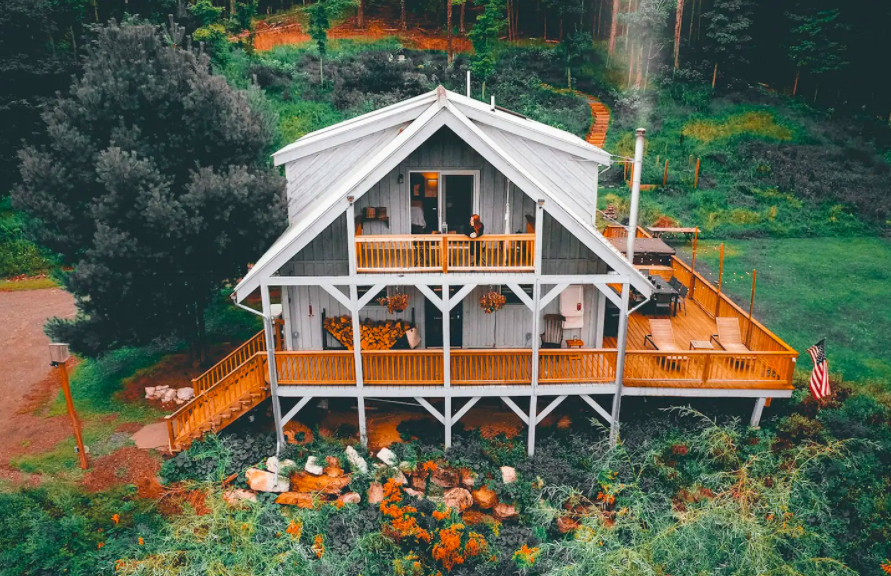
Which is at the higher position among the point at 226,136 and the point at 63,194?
the point at 226,136

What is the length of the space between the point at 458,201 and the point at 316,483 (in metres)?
7.89

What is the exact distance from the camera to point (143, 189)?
648 inches

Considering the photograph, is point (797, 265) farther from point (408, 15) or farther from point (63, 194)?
point (408, 15)

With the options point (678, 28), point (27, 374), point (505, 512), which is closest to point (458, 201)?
point (505, 512)

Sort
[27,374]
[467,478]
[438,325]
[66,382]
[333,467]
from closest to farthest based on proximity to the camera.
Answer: [66,382]
[467,478]
[333,467]
[438,325]
[27,374]

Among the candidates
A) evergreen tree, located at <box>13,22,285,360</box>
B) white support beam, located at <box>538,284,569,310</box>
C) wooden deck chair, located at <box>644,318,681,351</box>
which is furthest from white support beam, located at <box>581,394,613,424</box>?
evergreen tree, located at <box>13,22,285,360</box>

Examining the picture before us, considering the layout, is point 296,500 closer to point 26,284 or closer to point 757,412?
point 757,412

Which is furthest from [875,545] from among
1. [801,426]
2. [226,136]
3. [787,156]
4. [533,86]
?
[533,86]

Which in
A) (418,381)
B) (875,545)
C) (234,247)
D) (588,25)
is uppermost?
(588,25)

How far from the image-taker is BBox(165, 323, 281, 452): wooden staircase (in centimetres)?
1605

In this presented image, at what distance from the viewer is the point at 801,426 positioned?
16.0 metres

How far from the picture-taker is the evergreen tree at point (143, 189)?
16531mm

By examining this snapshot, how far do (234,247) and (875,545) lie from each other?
16936 mm

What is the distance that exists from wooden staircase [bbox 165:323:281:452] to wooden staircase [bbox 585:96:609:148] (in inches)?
1150
